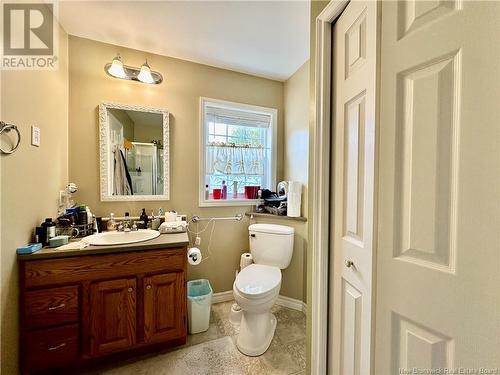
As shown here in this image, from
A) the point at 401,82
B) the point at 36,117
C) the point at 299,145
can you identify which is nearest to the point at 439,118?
the point at 401,82

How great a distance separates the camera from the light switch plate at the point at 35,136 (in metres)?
1.30

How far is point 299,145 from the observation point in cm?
219

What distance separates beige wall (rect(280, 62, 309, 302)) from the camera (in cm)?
205

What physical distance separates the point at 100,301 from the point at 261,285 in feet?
3.55

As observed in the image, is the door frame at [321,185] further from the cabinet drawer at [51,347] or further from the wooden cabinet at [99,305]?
the cabinet drawer at [51,347]

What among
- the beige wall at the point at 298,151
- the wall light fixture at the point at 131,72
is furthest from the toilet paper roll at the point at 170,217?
the wall light fixture at the point at 131,72

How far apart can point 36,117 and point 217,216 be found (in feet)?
5.05

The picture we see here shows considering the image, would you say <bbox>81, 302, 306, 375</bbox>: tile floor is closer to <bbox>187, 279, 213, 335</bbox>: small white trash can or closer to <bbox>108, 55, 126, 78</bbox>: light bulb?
<bbox>187, 279, 213, 335</bbox>: small white trash can

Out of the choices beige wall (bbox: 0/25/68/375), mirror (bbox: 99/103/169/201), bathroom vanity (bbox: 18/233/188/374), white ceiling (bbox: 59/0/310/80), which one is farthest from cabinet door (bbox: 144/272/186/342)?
white ceiling (bbox: 59/0/310/80)

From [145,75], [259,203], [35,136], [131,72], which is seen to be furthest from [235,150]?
[35,136]

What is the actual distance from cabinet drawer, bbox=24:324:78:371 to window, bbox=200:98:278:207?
4.27 ft

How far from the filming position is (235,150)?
2.36 m

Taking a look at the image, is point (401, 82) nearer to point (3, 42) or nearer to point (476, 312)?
point (476, 312)

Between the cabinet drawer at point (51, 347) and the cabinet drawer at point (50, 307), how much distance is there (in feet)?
0.17
